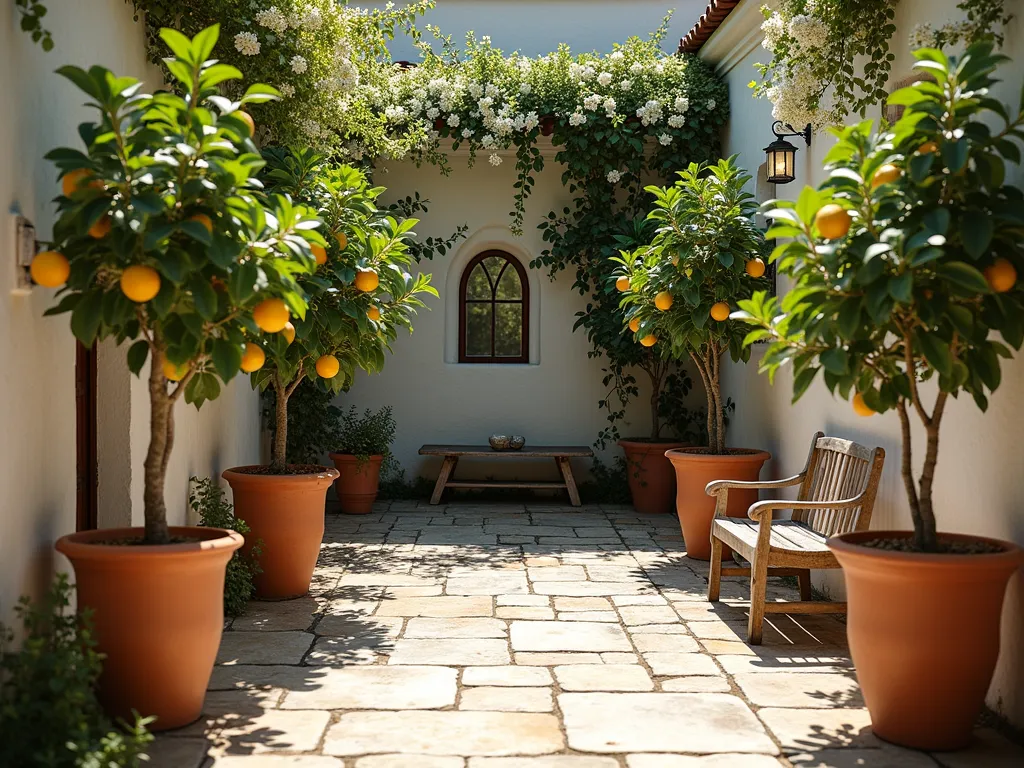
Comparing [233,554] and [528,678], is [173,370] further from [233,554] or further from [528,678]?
[528,678]

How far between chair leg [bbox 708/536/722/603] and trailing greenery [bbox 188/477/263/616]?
2.46 metres

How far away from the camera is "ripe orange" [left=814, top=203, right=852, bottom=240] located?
144 inches

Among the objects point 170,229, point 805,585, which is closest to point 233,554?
point 170,229

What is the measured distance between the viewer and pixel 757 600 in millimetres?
5098

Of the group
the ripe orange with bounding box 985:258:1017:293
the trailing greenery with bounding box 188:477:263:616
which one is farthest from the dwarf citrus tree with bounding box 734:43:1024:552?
the trailing greenery with bounding box 188:477:263:616

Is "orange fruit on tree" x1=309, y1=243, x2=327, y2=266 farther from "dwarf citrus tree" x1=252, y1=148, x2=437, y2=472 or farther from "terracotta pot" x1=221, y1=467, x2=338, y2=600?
"terracotta pot" x1=221, y1=467, x2=338, y2=600

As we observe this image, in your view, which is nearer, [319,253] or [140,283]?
[140,283]

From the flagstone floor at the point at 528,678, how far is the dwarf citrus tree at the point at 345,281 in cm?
133

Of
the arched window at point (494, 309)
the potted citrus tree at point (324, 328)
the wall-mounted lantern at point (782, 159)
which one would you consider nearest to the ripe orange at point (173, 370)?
the potted citrus tree at point (324, 328)

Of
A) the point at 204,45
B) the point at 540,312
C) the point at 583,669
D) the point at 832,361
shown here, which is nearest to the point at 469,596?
the point at 583,669

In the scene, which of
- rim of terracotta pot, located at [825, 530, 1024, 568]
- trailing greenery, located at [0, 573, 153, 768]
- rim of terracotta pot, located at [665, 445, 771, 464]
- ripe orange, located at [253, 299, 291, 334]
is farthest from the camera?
rim of terracotta pot, located at [665, 445, 771, 464]

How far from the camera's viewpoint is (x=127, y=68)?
5250 millimetres

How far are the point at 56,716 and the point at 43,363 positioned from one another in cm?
148

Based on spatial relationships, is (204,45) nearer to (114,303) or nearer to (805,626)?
(114,303)
